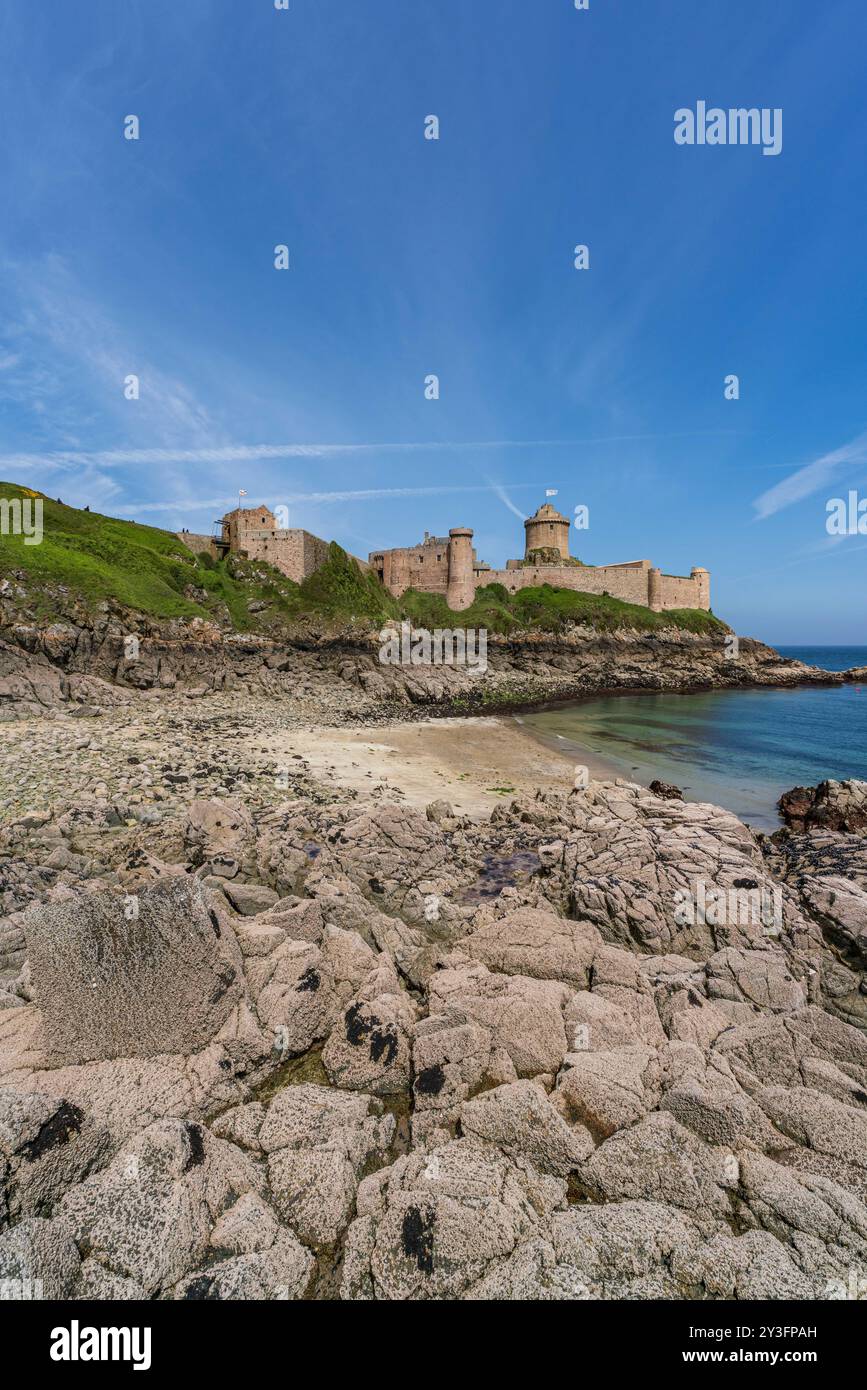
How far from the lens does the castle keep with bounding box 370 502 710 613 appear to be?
68.3m

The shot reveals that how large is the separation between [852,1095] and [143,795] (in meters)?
14.9

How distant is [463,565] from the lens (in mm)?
67625

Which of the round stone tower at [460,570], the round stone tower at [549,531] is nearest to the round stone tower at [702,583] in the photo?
the round stone tower at [549,531]

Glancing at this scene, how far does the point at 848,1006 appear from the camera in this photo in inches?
294

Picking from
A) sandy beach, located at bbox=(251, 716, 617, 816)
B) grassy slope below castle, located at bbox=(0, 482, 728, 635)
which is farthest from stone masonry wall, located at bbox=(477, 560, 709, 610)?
sandy beach, located at bbox=(251, 716, 617, 816)

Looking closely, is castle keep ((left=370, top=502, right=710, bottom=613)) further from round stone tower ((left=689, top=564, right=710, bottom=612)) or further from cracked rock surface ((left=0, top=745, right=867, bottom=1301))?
cracked rock surface ((left=0, top=745, right=867, bottom=1301))

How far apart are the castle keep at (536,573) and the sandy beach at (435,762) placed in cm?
4035

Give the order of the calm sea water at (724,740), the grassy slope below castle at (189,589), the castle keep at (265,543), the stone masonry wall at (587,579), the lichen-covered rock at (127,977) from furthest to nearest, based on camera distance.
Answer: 1. the stone masonry wall at (587,579)
2. the castle keep at (265,543)
3. the grassy slope below castle at (189,589)
4. the calm sea water at (724,740)
5. the lichen-covered rock at (127,977)

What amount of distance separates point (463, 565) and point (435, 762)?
48.8 metres

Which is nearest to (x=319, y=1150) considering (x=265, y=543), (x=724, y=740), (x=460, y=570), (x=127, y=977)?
(x=127, y=977)

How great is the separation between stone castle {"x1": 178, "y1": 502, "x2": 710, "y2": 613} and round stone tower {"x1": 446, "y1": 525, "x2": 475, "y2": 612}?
5.0 inches

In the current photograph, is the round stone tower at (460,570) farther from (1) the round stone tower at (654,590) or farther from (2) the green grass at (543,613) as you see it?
(1) the round stone tower at (654,590)

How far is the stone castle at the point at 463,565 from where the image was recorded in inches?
1978
